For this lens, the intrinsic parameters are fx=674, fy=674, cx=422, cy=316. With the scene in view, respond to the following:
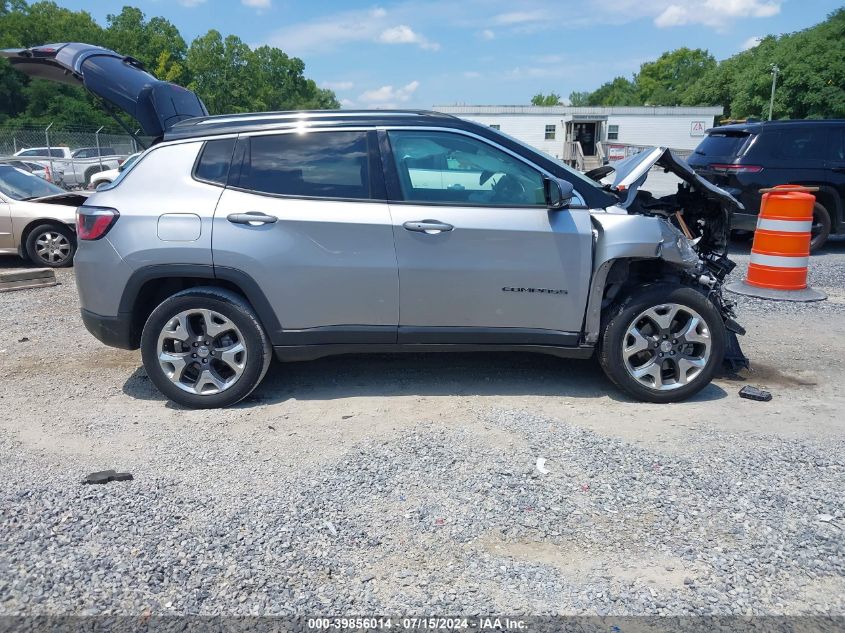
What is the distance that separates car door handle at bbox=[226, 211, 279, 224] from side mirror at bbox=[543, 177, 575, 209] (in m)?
1.73

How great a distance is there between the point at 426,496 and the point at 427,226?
68.6 inches

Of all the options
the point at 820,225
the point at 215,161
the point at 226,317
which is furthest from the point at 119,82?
the point at 820,225

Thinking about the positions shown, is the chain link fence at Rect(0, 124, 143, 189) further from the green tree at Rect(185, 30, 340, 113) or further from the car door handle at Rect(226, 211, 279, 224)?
the green tree at Rect(185, 30, 340, 113)

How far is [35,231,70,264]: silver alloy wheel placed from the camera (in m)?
9.52

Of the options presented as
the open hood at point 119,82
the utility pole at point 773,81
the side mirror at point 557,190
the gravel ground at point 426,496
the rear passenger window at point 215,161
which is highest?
the utility pole at point 773,81

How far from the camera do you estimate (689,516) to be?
319 centimetres

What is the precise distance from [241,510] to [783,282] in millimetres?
6707

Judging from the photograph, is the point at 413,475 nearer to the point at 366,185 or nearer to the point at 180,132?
the point at 366,185

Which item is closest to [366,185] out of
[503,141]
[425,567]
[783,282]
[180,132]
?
[503,141]

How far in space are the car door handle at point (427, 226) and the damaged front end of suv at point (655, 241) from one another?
1.00 m

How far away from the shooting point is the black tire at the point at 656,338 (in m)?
4.44

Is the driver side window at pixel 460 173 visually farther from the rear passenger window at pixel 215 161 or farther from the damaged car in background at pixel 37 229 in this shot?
the damaged car in background at pixel 37 229

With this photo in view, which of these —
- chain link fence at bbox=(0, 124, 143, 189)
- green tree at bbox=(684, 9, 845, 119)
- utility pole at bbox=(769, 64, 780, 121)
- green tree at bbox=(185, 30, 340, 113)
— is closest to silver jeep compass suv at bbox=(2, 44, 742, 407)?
chain link fence at bbox=(0, 124, 143, 189)

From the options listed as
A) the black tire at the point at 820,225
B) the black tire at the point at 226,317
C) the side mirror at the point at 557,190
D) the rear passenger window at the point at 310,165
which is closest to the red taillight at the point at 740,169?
the black tire at the point at 820,225
